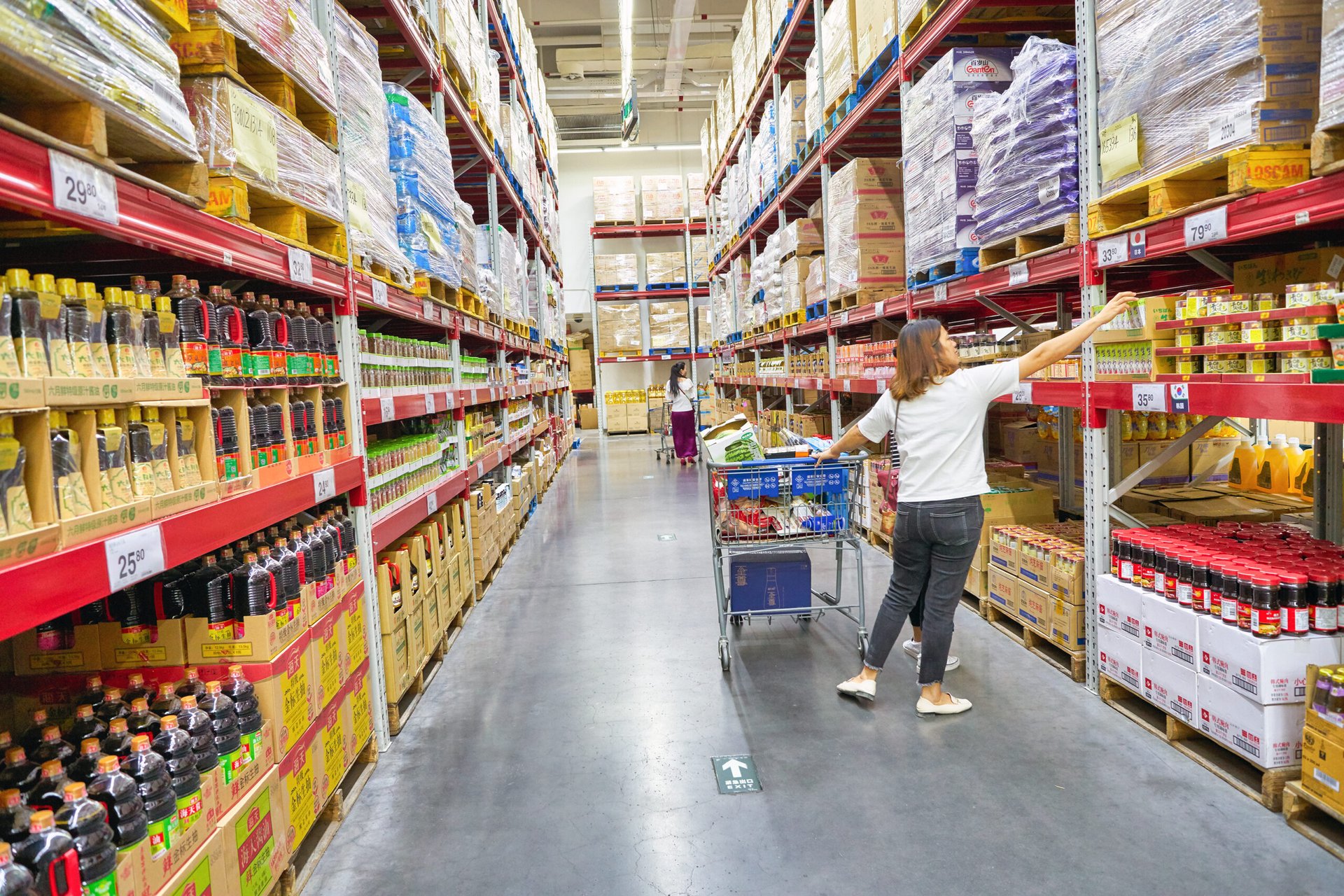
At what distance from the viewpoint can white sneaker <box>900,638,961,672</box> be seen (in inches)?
159

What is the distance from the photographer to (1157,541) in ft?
10.7

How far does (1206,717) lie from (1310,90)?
217 cm

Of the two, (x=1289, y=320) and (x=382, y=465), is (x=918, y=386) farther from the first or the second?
(x=382, y=465)

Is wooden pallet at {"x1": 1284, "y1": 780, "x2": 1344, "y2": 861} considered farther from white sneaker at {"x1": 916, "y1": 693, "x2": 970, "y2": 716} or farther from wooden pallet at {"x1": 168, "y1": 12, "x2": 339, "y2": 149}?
wooden pallet at {"x1": 168, "y1": 12, "x2": 339, "y2": 149}

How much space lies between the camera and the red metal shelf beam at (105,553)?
1.39 meters

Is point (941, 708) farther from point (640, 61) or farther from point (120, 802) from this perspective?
point (640, 61)

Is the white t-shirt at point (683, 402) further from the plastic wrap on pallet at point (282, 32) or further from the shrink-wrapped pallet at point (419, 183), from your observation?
the plastic wrap on pallet at point (282, 32)

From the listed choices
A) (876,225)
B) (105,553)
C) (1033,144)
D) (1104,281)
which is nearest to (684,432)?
(876,225)

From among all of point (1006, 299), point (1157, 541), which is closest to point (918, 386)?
point (1157, 541)

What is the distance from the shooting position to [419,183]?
14.6 ft

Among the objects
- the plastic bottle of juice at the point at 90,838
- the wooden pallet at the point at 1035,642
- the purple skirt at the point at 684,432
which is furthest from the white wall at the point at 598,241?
the plastic bottle of juice at the point at 90,838

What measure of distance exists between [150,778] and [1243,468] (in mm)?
6846

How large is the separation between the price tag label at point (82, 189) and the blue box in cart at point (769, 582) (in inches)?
126

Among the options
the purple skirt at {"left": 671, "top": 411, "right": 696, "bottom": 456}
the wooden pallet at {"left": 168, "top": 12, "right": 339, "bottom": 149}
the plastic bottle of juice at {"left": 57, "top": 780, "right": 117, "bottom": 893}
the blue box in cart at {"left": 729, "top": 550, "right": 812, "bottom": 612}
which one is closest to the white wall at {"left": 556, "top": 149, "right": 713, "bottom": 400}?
the purple skirt at {"left": 671, "top": 411, "right": 696, "bottom": 456}
